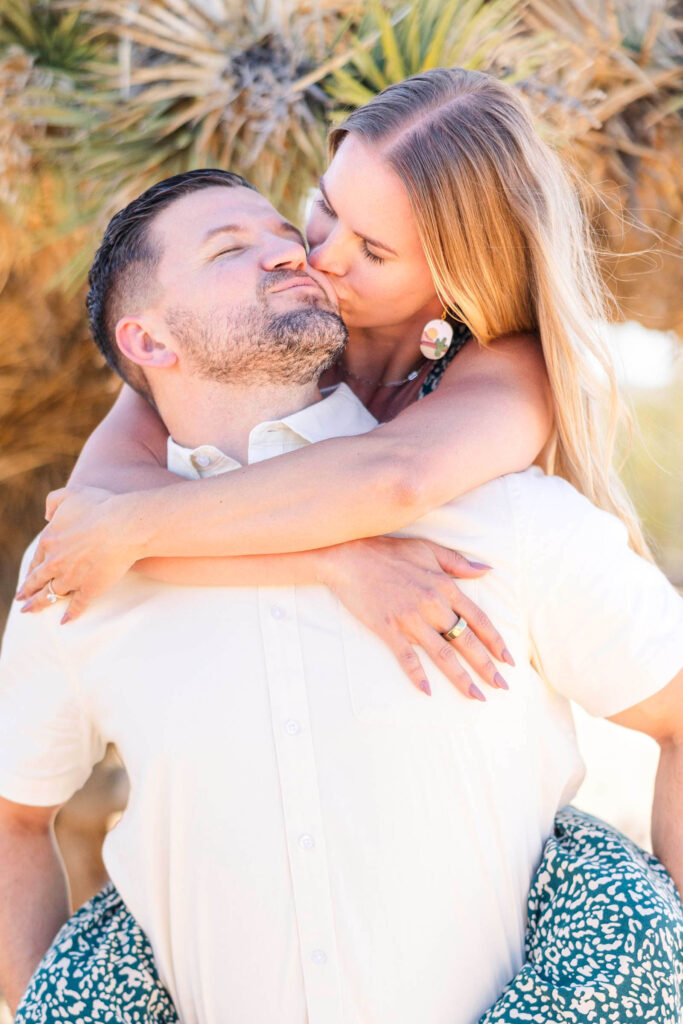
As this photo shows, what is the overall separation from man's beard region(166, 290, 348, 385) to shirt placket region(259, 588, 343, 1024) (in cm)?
51

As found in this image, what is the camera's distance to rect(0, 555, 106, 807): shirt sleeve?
5.89 ft

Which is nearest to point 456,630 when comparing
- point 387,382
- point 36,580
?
point 36,580

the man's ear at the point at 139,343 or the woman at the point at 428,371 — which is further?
the man's ear at the point at 139,343

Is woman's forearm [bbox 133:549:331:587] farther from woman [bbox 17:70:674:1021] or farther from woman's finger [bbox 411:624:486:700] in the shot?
→ woman's finger [bbox 411:624:486:700]

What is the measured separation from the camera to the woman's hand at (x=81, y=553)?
1664mm

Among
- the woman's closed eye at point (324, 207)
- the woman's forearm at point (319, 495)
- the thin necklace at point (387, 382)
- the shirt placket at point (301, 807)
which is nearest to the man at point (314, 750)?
the shirt placket at point (301, 807)

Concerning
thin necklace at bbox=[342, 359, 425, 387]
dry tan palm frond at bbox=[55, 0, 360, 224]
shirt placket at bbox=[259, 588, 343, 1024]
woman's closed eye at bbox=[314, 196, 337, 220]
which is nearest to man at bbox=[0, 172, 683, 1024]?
shirt placket at bbox=[259, 588, 343, 1024]

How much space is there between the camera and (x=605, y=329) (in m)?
2.07

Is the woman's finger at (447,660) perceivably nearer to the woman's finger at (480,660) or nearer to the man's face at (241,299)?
the woman's finger at (480,660)

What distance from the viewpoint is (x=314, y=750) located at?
5.21 ft

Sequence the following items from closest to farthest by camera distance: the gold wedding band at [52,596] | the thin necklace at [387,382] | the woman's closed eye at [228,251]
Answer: the gold wedding band at [52,596] → the woman's closed eye at [228,251] → the thin necklace at [387,382]

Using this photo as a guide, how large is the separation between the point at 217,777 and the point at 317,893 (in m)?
0.25

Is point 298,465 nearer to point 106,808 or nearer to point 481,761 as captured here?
point 481,761

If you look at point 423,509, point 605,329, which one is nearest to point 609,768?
point 605,329
